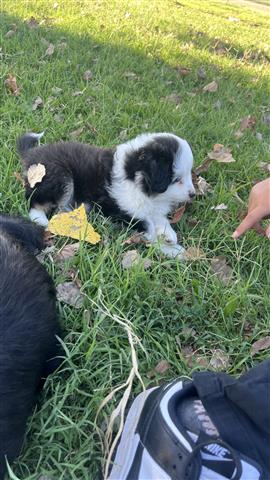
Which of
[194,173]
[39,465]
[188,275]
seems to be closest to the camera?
[39,465]

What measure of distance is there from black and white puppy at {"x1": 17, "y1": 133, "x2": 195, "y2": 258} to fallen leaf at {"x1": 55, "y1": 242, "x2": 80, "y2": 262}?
477mm

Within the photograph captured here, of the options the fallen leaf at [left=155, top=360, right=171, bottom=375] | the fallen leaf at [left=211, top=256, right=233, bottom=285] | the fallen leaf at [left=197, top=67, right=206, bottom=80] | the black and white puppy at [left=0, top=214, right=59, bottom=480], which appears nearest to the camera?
the black and white puppy at [left=0, top=214, right=59, bottom=480]

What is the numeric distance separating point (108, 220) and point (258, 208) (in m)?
0.85

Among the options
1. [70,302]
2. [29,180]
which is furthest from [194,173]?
[70,302]

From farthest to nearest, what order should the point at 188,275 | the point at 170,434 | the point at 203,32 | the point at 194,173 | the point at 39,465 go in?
1. the point at 203,32
2. the point at 194,173
3. the point at 188,275
4. the point at 39,465
5. the point at 170,434

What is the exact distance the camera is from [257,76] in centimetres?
548

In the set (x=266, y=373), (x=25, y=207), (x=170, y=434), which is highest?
(x=266, y=373)

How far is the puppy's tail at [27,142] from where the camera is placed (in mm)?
3236

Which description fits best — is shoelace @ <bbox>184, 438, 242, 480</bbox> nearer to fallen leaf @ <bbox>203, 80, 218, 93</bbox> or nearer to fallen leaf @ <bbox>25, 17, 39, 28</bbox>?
fallen leaf @ <bbox>203, 80, 218, 93</bbox>

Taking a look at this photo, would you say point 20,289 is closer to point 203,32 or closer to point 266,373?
point 266,373

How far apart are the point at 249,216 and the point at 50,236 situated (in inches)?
40.1

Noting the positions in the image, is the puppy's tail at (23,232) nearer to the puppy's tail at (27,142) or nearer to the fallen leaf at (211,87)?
the puppy's tail at (27,142)

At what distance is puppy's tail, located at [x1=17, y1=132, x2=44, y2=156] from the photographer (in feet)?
10.6

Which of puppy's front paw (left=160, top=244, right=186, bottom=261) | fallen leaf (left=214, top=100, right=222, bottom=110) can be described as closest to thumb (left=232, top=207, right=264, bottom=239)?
puppy's front paw (left=160, top=244, right=186, bottom=261)
